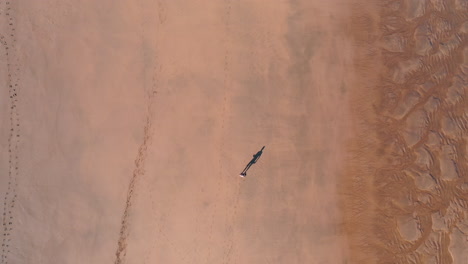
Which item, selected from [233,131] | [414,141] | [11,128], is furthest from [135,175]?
[414,141]

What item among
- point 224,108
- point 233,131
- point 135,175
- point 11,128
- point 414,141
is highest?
point 11,128

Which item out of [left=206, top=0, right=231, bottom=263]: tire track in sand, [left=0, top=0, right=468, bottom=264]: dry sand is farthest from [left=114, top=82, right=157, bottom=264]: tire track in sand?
[left=206, top=0, right=231, bottom=263]: tire track in sand

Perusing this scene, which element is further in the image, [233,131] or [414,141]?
[233,131]

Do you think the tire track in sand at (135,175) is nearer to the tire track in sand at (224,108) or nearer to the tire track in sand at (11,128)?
the tire track in sand at (224,108)

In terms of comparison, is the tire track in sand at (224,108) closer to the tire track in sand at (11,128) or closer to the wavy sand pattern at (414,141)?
the wavy sand pattern at (414,141)

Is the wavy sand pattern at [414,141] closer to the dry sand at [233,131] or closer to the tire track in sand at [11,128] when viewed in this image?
the dry sand at [233,131]

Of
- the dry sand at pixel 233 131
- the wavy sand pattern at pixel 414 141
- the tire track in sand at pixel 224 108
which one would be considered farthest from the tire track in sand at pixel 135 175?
the wavy sand pattern at pixel 414 141

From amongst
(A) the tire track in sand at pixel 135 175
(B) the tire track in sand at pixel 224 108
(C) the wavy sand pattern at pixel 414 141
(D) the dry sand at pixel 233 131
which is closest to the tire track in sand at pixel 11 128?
(D) the dry sand at pixel 233 131

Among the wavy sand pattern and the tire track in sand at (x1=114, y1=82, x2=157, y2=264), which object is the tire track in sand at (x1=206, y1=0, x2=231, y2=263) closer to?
the tire track in sand at (x1=114, y1=82, x2=157, y2=264)

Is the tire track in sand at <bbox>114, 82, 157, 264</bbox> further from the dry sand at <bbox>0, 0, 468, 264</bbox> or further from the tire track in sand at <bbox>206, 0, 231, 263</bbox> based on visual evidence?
the tire track in sand at <bbox>206, 0, 231, 263</bbox>

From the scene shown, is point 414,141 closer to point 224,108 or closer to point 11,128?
point 224,108
